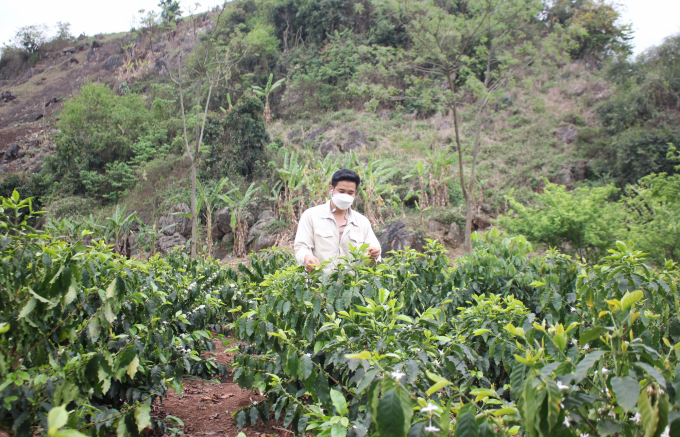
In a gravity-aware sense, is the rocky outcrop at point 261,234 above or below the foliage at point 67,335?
below

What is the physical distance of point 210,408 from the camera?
118 inches

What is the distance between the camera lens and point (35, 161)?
2652 centimetres

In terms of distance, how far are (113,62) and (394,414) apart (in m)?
46.2

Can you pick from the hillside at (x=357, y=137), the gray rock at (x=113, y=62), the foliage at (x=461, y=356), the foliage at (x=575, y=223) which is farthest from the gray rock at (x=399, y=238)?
the gray rock at (x=113, y=62)

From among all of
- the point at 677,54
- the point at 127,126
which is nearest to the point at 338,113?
the point at 127,126

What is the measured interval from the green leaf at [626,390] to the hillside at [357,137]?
10.0 metres

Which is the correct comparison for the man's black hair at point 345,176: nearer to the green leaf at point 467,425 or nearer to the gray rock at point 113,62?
the green leaf at point 467,425

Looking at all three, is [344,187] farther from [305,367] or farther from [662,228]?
[662,228]

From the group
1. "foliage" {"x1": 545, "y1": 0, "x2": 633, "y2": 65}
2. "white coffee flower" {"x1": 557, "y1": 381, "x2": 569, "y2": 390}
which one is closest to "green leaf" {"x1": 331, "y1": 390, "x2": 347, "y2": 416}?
"white coffee flower" {"x1": 557, "y1": 381, "x2": 569, "y2": 390}

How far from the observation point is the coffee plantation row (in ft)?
3.07

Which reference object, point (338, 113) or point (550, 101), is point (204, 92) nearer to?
point (338, 113)

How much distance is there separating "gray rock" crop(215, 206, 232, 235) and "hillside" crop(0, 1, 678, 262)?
0.36ft

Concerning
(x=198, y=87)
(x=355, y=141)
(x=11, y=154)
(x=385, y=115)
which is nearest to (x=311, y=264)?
(x=198, y=87)

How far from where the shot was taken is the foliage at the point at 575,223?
26.7ft
